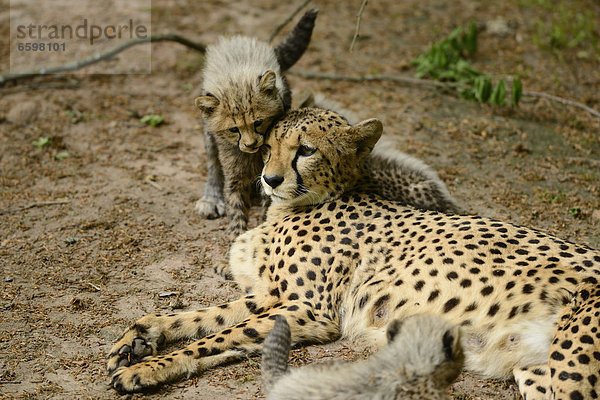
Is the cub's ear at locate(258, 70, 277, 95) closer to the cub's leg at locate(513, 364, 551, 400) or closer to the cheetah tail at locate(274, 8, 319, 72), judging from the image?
the cheetah tail at locate(274, 8, 319, 72)

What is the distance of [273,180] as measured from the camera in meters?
3.94

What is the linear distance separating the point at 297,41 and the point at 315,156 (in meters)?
2.22

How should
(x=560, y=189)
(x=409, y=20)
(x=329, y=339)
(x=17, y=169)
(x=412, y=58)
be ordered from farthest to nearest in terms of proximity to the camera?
(x=409, y=20) → (x=412, y=58) → (x=17, y=169) → (x=560, y=189) → (x=329, y=339)

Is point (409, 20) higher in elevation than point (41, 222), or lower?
higher

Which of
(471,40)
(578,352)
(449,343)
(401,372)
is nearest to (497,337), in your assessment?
(578,352)

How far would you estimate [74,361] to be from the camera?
349cm

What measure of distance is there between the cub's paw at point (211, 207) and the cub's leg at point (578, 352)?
298cm

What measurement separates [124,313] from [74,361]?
0.55 m

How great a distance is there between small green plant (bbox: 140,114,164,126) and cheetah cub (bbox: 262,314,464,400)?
178 inches

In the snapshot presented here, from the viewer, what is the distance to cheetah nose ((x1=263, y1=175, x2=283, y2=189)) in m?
3.93

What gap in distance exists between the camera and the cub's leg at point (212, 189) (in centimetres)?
529

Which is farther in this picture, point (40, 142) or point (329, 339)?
point (40, 142)

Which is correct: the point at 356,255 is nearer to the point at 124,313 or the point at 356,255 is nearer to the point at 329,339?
the point at 329,339

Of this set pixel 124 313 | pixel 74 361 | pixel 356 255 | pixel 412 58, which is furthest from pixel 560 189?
pixel 74 361
